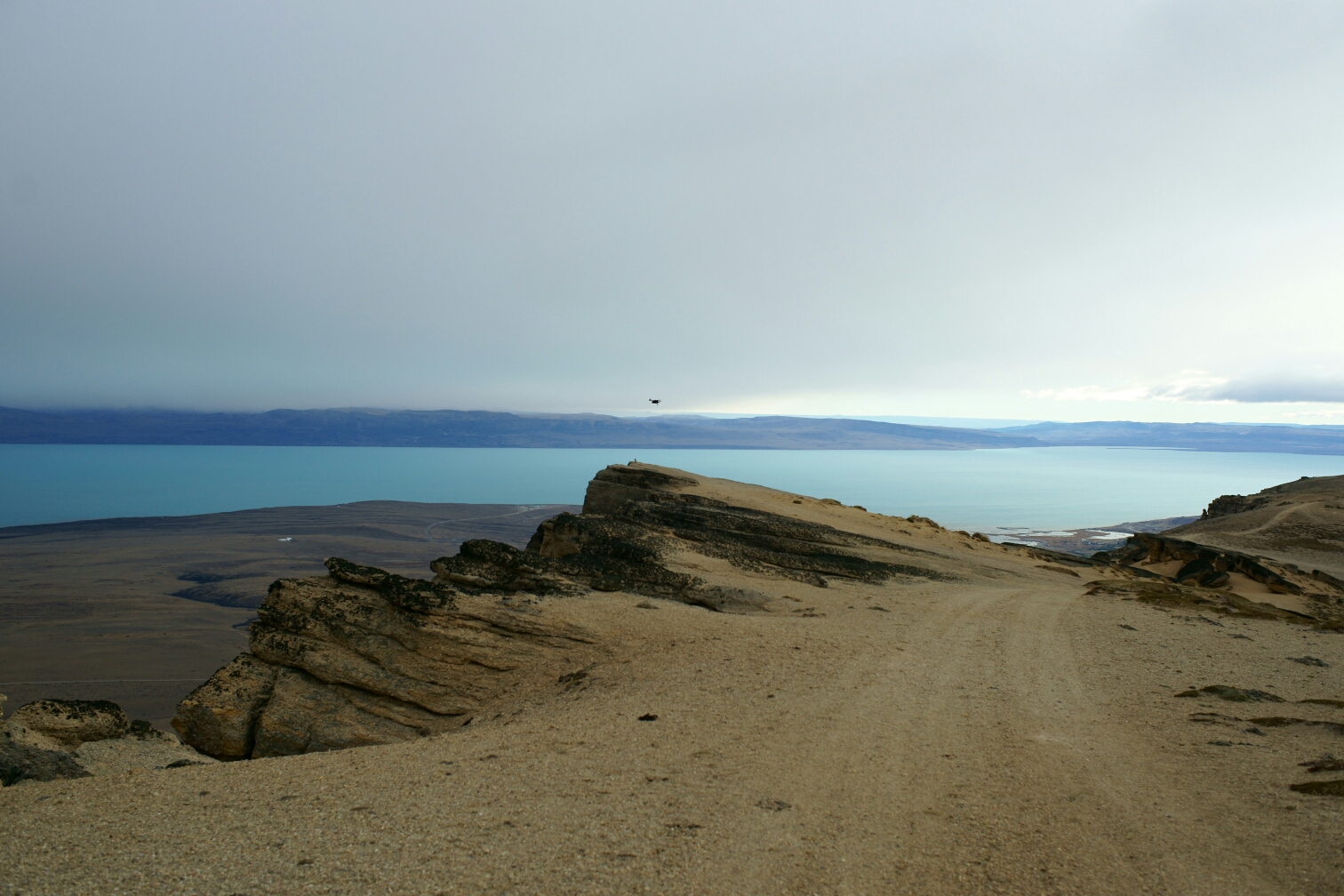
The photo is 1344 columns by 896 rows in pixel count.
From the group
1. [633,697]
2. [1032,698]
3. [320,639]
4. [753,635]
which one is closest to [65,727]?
[320,639]

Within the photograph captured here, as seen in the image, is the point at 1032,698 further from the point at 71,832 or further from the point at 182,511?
the point at 182,511

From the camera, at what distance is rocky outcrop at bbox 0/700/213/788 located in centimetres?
568

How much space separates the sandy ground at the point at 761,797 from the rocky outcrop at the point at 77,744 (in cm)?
80

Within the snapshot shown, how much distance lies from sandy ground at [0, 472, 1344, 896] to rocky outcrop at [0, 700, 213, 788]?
80 cm

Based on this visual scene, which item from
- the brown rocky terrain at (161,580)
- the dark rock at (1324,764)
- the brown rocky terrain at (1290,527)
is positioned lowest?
the brown rocky terrain at (161,580)

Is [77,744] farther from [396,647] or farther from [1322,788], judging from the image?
[1322,788]

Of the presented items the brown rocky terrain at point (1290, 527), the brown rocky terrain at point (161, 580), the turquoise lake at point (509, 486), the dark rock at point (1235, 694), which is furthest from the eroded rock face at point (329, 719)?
the turquoise lake at point (509, 486)

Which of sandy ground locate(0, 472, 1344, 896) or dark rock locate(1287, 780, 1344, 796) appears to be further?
dark rock locate(1287, 780, 1344, 796)

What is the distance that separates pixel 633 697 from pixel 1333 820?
5.70 metres

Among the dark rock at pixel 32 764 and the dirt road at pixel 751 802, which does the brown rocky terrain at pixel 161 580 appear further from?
the dirt road at pixel 751 802

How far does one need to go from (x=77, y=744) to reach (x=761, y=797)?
651 centimetres

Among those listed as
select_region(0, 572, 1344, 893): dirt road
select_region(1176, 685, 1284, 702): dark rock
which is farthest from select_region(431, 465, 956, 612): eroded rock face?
select_region(1176, 685, 1284, 702): dark rock

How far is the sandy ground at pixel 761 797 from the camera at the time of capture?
13.7 ft

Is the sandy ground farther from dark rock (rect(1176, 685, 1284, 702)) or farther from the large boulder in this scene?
the large boulder
